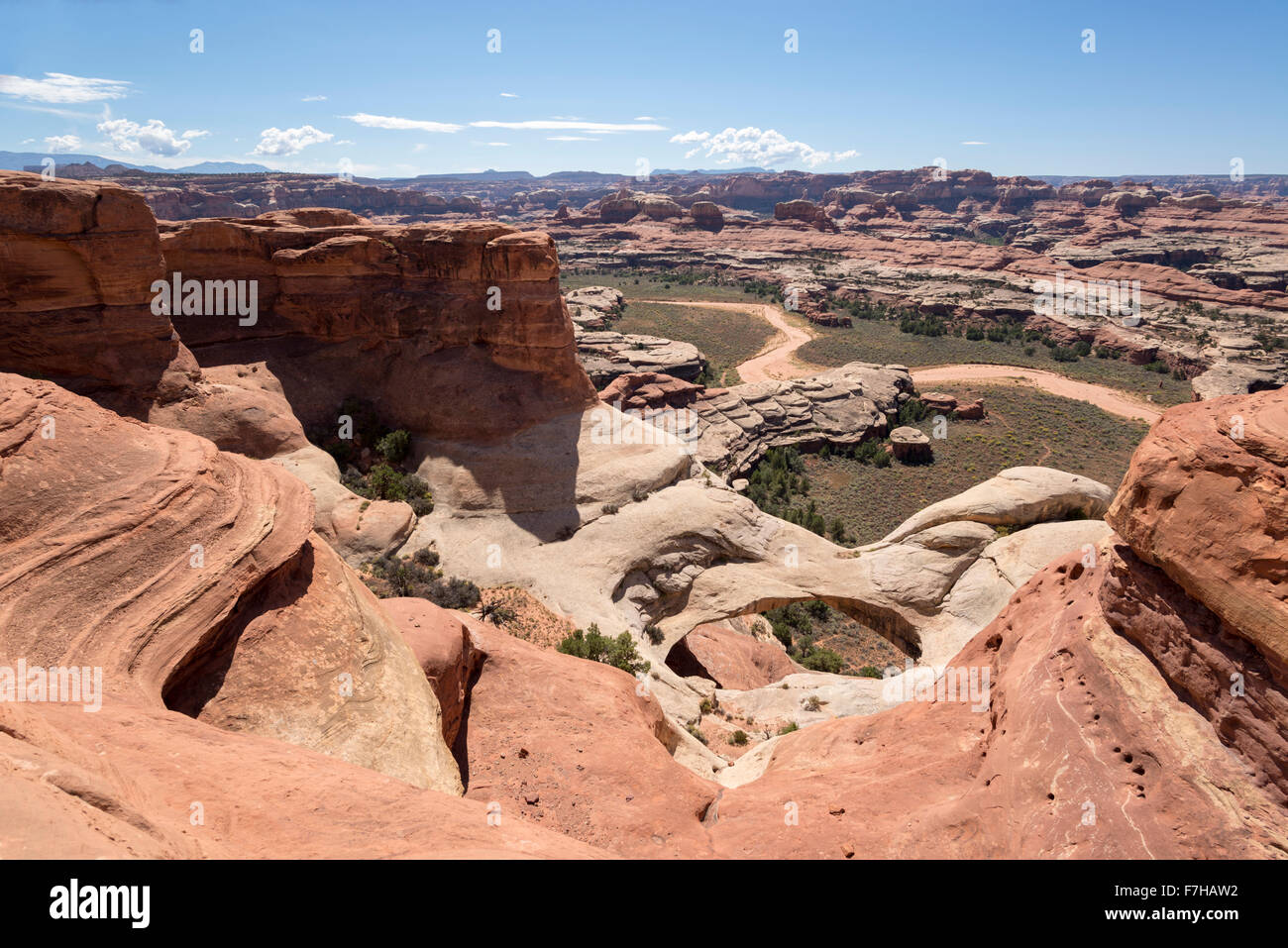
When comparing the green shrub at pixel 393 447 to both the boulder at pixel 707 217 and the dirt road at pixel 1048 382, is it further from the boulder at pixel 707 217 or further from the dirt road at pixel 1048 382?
the boulder at pixel 707 217

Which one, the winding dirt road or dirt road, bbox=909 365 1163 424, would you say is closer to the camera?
dirt road, bbox=909 365 1163 424

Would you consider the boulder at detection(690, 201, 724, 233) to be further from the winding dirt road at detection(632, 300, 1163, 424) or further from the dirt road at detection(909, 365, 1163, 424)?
the dirt road at detection(909, 365, 1163, 424)

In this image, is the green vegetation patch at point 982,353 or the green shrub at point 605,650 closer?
the green shrub at point 605,650

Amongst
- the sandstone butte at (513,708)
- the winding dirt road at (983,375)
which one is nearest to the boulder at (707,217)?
the winding dirt road at (983,375)

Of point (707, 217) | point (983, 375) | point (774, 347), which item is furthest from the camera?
point (707, 217)

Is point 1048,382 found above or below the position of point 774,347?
below

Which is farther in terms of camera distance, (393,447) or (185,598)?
(393,447)

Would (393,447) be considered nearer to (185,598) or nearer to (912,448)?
(185,598)

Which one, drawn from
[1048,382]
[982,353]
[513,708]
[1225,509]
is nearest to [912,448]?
[1048,382]

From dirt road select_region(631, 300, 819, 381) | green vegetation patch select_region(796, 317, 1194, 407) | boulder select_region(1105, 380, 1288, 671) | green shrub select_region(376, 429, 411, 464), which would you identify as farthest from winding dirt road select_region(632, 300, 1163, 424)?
boulder select_region(1105, 380, 1288, 671)
